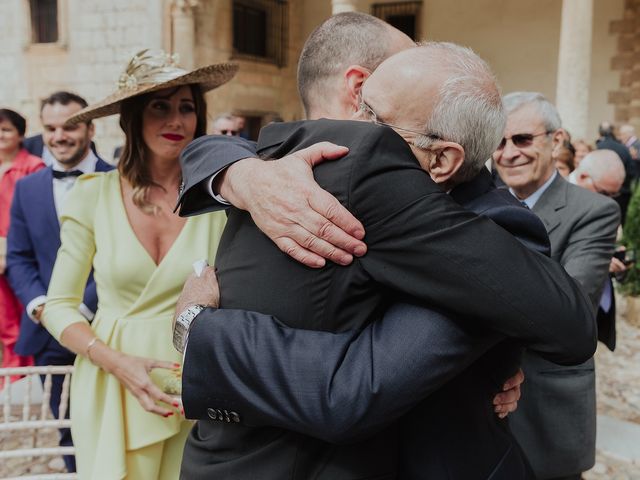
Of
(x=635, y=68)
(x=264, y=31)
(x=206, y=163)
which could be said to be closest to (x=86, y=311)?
(x=206, y=163)

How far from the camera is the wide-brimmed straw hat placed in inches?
94.7

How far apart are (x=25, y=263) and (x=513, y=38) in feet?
43.5

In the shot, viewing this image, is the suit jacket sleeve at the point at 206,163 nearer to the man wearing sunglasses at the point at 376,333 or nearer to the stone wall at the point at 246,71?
the man wearing sunglasses at the point at 376,333

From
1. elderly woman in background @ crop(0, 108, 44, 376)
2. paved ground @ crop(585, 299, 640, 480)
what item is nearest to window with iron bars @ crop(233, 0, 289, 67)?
elderly woman in background @ crop(0, 108, 44, 376)

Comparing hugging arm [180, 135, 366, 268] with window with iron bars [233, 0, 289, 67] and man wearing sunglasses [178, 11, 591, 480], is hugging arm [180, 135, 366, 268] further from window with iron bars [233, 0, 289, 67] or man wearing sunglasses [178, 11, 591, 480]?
window with iron bars [233, 0, 289, 67]

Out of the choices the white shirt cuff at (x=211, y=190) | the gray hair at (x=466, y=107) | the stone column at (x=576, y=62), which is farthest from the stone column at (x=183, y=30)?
the gray hair at (x=466, y=107)

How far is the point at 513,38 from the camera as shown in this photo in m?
14.2

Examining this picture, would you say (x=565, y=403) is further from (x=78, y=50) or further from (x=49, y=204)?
(x=78, y=50)

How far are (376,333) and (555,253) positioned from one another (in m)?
1.65

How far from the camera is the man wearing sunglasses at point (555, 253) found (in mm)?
2418

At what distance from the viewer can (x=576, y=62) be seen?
1053 centimetres

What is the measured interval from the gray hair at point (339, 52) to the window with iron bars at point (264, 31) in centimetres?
1377

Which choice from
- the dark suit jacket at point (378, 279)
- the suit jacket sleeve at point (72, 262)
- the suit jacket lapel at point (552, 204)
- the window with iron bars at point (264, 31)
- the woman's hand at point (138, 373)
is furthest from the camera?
the window with iron bars at point (264, 31)

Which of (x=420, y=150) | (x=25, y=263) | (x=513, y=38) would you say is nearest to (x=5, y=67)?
(x=513, y=38)
